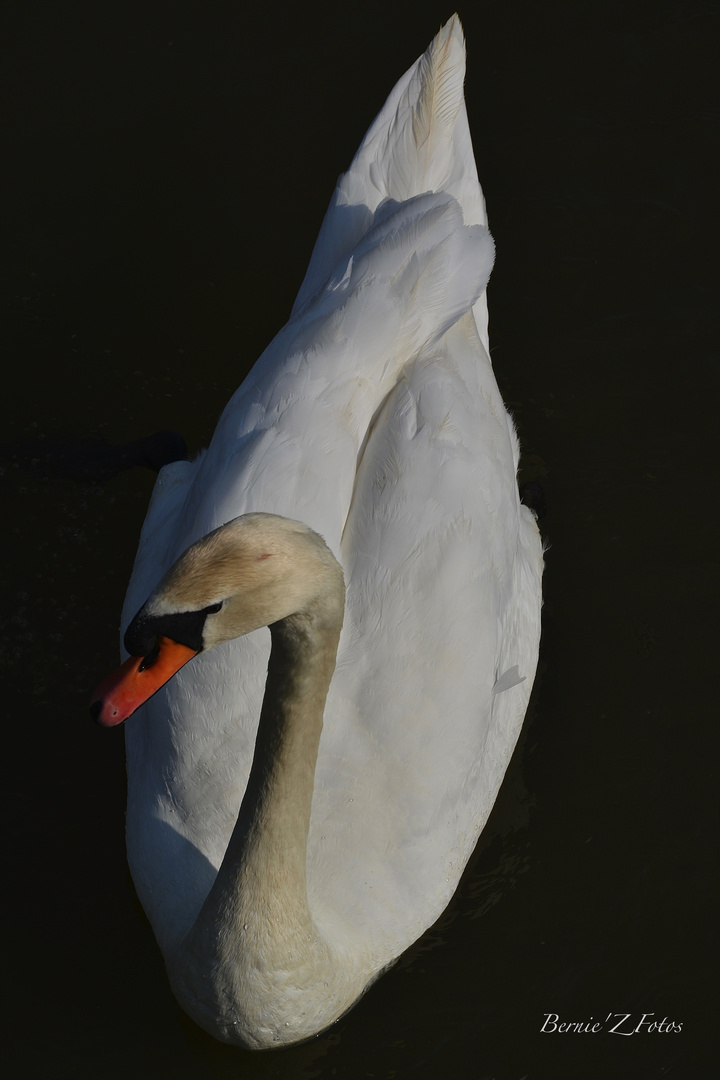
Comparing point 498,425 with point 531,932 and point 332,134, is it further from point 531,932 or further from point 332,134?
point 332,134

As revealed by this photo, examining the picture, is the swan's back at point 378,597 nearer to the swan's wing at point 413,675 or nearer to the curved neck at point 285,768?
the swan's wing at point 413,675

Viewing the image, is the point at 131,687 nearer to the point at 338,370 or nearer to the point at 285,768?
the point at 285,768

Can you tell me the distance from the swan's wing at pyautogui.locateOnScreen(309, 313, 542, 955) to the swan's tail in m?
0.92

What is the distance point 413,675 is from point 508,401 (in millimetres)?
2663

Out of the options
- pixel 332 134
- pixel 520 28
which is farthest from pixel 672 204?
pixel 332 134

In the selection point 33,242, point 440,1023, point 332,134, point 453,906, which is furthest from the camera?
point 332,134

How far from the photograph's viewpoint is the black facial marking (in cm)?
284

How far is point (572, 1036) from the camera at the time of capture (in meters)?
4.82

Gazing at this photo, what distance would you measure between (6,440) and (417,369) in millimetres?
2558

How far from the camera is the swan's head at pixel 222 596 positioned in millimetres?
2807

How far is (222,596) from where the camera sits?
282cm

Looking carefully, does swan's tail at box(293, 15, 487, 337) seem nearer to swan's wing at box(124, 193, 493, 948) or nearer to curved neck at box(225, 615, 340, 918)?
swan's wing at box(124, 193, 493, 948)
